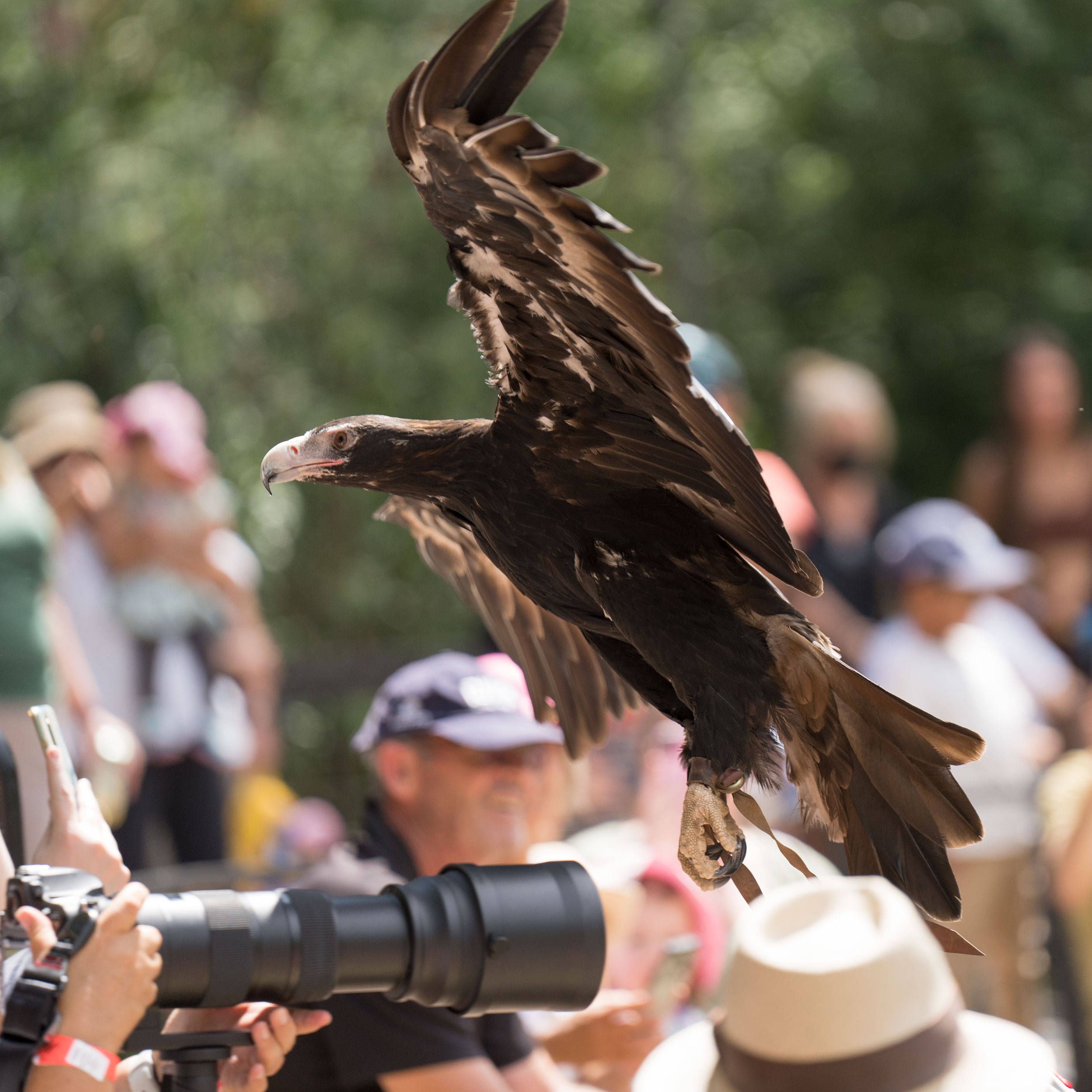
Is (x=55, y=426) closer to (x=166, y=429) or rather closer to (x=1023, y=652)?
(x=166, y=429)

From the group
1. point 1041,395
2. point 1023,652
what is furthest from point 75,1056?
point 1041,395

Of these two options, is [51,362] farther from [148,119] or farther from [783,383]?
[783,383]

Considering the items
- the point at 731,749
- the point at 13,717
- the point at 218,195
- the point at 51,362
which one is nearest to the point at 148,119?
the point at 218,195

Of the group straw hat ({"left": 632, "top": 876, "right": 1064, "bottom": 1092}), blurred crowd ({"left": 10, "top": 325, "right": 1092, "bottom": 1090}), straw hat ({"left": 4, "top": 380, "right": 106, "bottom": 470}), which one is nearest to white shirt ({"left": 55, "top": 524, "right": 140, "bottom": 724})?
blurred crowd ({"left": 10, "top": 325, "right": 1092, "bottom": 1090})

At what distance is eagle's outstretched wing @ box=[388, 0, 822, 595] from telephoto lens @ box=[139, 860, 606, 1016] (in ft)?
1.79

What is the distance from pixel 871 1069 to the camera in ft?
5.14

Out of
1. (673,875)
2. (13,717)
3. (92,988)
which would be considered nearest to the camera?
(92,988)

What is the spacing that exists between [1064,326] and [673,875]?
22.4ft

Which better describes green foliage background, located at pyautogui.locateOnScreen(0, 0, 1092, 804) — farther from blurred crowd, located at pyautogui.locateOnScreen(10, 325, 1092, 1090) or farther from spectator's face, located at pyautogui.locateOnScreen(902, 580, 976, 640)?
spectator's face, located at pyautogui.locateOnScreen(902, 580, 976, 640)

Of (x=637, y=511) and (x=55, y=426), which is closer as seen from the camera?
(x=637, y=511)

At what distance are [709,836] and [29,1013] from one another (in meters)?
0.94

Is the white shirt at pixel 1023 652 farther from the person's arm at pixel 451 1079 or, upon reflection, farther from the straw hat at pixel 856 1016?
the straw hat at pixel 856 1016

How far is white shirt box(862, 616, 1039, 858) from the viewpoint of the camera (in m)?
4.46

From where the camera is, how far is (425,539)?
9.43 feet
